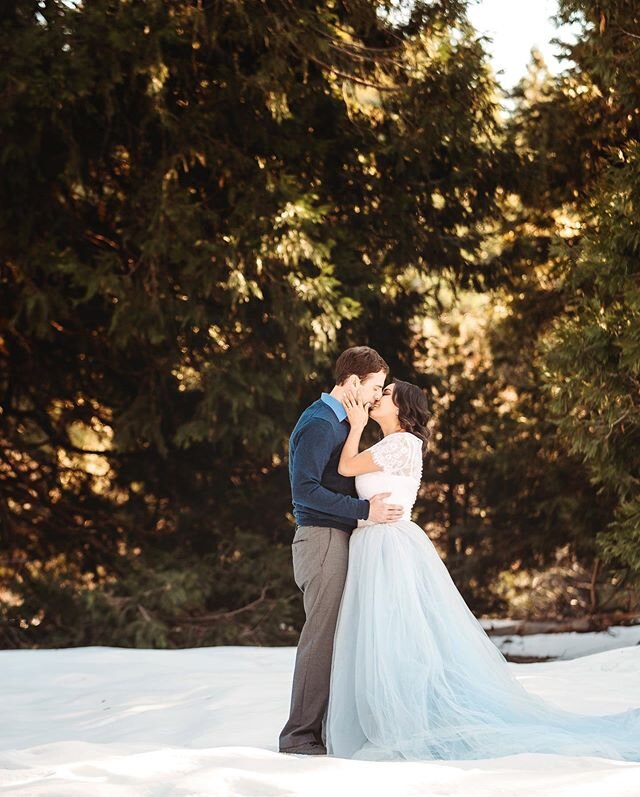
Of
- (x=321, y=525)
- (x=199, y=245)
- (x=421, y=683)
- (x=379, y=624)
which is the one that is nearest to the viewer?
(x=421, y=683)

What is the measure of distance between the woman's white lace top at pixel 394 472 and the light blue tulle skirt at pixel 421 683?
14 centimetres

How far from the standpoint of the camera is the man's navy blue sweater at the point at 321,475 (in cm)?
449

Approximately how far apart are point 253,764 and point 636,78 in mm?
7672

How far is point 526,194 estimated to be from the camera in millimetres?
11312

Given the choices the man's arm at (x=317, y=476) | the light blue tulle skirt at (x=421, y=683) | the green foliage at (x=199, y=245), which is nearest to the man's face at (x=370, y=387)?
the man's arm at (x=317, y=476)

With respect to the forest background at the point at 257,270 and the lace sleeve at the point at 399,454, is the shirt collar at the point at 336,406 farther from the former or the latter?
the forest background at the point at 257,270

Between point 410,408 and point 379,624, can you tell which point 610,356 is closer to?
point 410,408

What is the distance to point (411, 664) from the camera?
443 centimetres

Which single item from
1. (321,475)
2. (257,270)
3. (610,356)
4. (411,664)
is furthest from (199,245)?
(411,664)

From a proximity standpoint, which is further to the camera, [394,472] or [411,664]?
[394,472]

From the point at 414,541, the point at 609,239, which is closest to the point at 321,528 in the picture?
the point at 414,541

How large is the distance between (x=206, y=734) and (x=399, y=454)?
1.98m

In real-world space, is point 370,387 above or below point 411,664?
above

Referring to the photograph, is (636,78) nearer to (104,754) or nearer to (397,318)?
(397,318)
